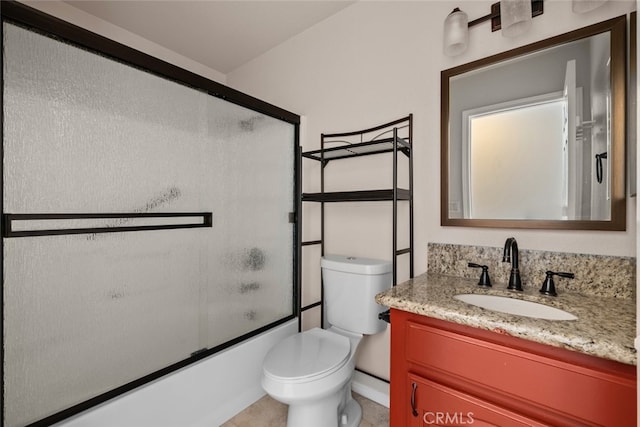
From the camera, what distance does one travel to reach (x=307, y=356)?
4.68ft

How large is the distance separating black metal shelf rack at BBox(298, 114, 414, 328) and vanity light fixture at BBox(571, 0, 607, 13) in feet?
2.40

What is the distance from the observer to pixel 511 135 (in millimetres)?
1339

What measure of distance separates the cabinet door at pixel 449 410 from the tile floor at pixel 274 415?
2.09 feet

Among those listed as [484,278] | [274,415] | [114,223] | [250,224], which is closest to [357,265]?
[484,278]

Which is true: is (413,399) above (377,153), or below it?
below

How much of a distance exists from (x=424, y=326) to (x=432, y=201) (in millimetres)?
728

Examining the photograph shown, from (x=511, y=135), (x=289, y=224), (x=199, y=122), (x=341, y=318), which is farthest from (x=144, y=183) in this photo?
(x=511, y=135)

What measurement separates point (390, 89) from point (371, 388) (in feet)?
5.77

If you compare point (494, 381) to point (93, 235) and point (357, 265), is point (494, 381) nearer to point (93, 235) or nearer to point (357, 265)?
point (357, 265)

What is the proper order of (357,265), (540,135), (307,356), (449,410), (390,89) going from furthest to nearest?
(390,89) → (357,265) → (307,356) → (540,135) → (449,410)

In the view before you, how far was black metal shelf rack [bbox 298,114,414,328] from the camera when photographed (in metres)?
1.47

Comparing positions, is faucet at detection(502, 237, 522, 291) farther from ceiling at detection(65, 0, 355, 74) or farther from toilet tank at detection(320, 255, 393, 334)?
ceiling at detection(65, 0, 355, 74)

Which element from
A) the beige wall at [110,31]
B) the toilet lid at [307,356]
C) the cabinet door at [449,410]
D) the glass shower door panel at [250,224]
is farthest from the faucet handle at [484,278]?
the beige wall at [110,31]

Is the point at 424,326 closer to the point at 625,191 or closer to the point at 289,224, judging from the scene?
the point at 625,191
